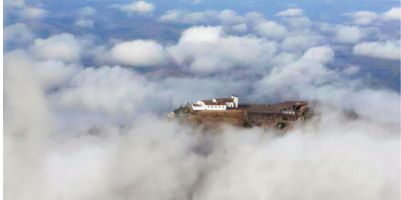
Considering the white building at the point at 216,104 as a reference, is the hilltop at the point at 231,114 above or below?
below

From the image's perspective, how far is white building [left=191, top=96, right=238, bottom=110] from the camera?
41.9ft

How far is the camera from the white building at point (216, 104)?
1277cm

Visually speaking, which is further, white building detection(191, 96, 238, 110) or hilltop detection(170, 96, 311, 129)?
white building detection(191, 96, 238, 110)

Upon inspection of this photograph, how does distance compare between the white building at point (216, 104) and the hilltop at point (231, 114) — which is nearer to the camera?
the hilltop at point (231, 114)

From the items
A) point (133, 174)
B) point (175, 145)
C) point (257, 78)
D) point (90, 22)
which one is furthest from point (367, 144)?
point (90, 22)

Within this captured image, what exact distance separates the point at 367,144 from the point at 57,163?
7319mm

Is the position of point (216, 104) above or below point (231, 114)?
above

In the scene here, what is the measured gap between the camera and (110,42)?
495 inches

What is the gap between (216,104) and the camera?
1280cm

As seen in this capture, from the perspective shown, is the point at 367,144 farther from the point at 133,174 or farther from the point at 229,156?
the point at 133,174

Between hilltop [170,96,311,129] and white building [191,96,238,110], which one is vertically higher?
white building [191,96,238,110]

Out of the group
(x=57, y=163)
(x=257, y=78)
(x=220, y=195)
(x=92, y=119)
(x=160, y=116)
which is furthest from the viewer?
(x=257, y=78)

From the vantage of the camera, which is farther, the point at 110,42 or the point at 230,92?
the point at 230,92

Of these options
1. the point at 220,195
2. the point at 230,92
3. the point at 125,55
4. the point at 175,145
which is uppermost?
the point at 125,55
